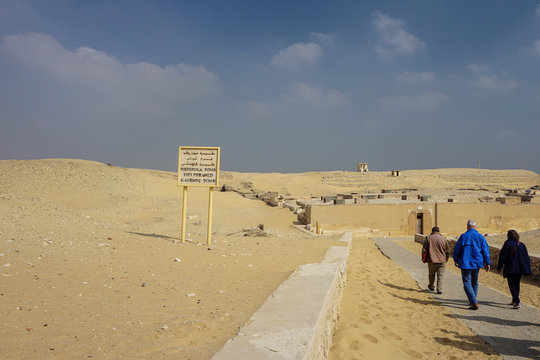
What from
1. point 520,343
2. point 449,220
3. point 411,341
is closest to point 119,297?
point 411,341

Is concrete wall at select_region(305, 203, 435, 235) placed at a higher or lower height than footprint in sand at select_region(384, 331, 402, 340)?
higher

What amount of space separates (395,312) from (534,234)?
13.8 metres

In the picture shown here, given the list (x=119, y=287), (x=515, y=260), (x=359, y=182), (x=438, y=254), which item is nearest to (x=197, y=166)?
(x=119, y=287)

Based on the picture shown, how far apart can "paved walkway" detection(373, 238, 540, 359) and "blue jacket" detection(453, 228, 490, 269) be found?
2.33 ft

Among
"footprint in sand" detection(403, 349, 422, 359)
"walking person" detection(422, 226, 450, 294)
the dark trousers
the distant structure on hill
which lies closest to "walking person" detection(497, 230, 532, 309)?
the dark trousers

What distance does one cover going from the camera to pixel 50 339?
9.57 ft

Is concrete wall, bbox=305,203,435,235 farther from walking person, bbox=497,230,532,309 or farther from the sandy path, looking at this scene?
walking person, bbox=497,230,532,309

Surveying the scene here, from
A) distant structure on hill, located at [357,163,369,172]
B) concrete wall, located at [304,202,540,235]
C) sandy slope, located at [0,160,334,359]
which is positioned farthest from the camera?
distant structure on hill, located at [357,163,369,172]

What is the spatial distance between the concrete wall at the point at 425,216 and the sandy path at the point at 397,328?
12.5m

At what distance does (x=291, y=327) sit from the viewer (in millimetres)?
2873

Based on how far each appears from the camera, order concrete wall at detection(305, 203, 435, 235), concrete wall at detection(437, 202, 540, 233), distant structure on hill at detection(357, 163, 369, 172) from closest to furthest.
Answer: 1. concrete wall at detection(305, 203, 435, 235)
2. concrete wall at detection(437, 202, 540, 233)
3. distant structure on hill at detection(357, 163, 369, 172)

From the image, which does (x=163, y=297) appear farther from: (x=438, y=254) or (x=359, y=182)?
A: (x=359, y=182)

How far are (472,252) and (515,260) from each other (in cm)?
65

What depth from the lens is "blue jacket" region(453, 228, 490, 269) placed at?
5.46 metres
